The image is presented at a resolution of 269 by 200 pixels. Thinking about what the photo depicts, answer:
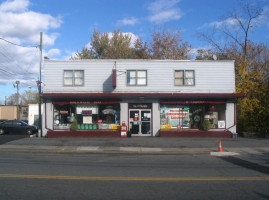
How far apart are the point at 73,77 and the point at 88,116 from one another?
3.13 meters

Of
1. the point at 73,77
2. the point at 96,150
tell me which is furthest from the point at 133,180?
the point at 73,77

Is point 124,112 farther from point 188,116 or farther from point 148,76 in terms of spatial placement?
point 188,116

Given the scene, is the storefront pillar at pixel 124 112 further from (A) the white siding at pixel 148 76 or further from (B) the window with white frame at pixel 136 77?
(B) the window with white frame at pixel 136 77

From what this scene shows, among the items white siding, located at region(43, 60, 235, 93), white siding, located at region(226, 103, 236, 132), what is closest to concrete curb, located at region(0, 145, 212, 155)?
white siding, located at region(43, 60, 235, 93)

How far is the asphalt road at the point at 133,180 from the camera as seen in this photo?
246 inches

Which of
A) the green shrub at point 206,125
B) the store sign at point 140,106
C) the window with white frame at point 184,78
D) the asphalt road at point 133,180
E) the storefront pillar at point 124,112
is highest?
the window with white frame at point 184,78

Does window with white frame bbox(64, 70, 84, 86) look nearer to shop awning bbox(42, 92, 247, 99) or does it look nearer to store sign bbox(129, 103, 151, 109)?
shop awning bbox(42, 92, 247, 99)

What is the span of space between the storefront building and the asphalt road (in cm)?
930

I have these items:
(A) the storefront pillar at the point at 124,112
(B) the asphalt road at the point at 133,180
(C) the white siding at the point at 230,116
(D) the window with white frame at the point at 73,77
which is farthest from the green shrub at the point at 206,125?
(D) the window with white frame at the point at 73,77

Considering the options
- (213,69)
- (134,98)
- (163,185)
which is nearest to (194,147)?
(134,98)

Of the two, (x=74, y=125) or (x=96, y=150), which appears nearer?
(x=96, y=150)

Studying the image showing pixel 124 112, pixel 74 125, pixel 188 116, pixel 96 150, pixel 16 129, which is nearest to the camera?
pixel 96 150

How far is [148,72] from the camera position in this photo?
20.1 meters

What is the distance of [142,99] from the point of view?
19688 mm
